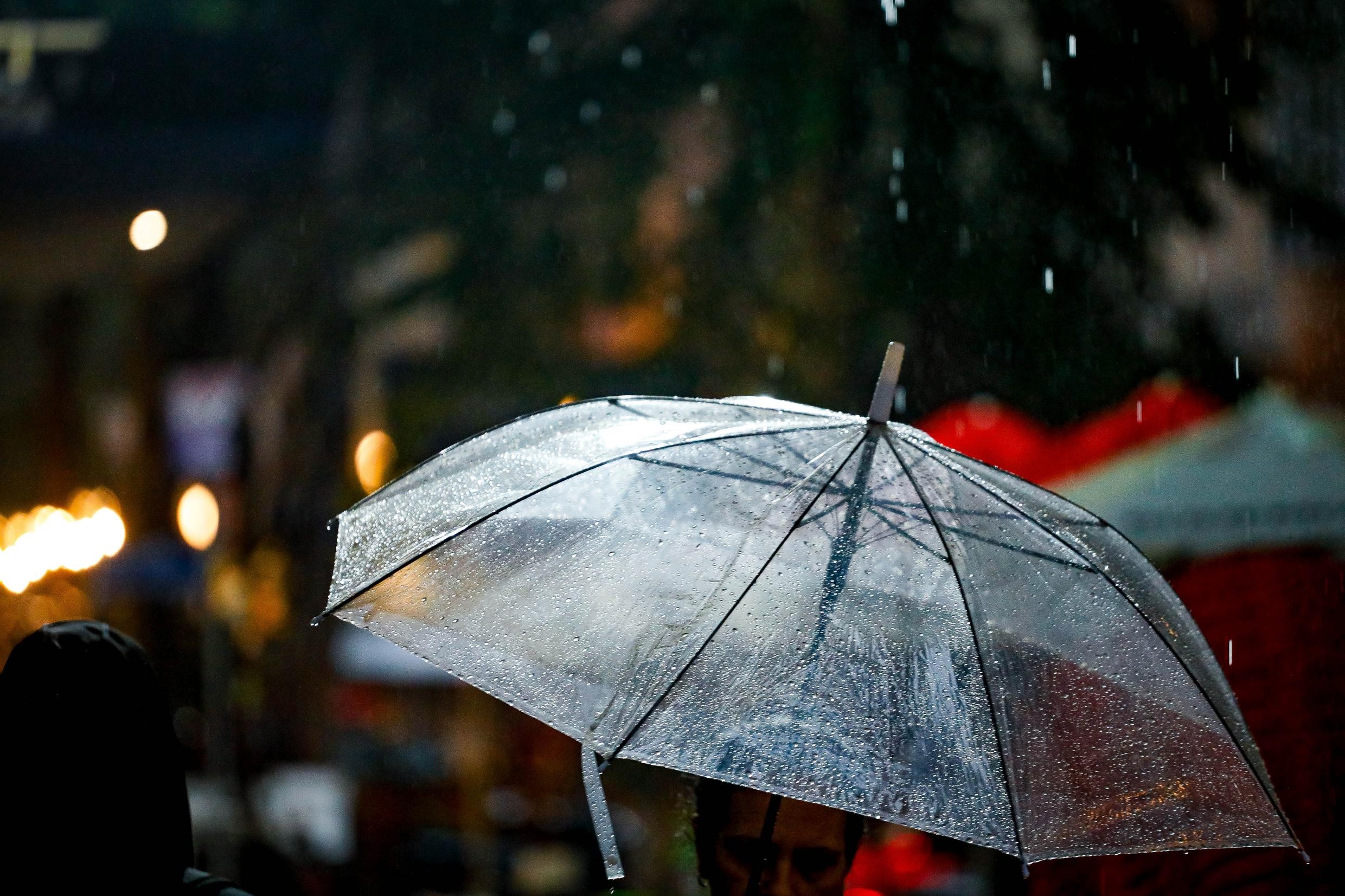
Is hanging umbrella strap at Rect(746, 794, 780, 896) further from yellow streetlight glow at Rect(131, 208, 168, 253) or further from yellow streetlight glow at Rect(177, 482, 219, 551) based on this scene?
yellow streetlight glow at Rect(177, 482, 219, 551)

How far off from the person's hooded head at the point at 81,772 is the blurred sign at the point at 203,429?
938cm

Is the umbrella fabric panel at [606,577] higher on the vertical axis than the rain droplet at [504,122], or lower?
lower

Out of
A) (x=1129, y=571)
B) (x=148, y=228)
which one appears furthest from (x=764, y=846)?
(x=148, y=228)

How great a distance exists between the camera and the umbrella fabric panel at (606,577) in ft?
7.25

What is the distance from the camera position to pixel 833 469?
240cm

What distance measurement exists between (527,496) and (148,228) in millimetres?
12050

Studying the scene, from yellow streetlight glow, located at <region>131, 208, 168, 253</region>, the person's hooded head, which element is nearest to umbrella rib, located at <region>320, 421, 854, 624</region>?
the person's hooded head

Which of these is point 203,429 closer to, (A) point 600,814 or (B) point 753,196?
(B) point 753,196

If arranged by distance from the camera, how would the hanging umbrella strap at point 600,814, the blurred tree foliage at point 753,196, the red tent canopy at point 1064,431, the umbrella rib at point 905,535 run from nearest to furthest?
1. the hanging umbrella strap at point 600,814
2. the umbrella rib at point 905,535
3. the red tent canopy at point 1064,431
4. the blurred tree foliage at point 753,196

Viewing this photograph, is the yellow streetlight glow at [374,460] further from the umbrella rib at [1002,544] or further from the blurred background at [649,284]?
the umbrella rib at [1002,544]

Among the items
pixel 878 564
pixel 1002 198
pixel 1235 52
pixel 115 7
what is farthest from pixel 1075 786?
pixel 115 7

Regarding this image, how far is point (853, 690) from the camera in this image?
2135 millimetres

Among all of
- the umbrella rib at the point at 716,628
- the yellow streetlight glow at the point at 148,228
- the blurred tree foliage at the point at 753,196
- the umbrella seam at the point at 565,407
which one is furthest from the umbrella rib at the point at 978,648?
the yellow streetlight glow at the point at 148,228

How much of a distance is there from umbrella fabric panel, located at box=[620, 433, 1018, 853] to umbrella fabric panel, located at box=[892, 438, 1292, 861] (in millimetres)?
62
